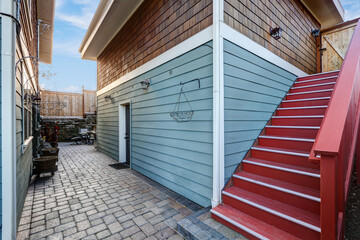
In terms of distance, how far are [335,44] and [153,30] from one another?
538cm

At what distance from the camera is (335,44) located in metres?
4.99

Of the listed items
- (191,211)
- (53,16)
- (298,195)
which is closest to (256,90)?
(298,195)

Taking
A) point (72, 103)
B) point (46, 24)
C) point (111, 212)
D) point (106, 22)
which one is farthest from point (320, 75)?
point (72, 103)

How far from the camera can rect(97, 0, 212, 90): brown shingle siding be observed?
262cm

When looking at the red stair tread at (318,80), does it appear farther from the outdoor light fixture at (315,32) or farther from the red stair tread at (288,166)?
the red stair tread at (288,166)

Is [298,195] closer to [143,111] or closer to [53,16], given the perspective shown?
[143,111]

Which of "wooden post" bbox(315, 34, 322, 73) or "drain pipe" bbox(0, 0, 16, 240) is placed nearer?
"drain pipe" bbox(0, 0, 16, 240)

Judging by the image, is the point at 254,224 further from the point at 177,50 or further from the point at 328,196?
the point at 177,50

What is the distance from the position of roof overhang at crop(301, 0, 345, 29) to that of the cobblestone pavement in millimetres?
6065

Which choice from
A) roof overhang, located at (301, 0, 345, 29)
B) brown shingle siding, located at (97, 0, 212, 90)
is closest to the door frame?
brown shingle siding, located at (97, 0, 212, 90)

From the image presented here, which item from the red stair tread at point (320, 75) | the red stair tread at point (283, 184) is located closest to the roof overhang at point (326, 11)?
the red stair tread at point (320, 75)

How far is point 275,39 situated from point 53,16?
6.45m

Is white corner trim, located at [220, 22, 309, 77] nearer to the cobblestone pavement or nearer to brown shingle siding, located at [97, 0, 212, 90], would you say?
brown shingle siding, located at [97, 0, 212, 90]

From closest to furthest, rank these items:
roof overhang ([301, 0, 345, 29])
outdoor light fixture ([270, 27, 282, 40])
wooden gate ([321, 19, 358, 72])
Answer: outdoor light fixture ([270, 27, 282, 40]), roof overhang ([301, 0, 345, 29]), wooden gate ([321, 19, 358, 72])
